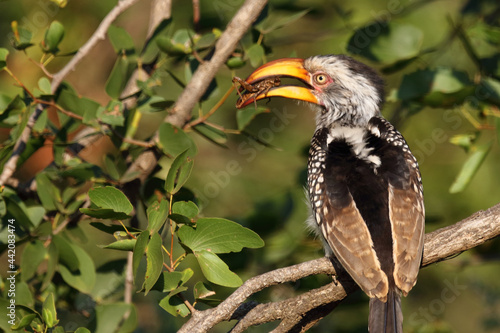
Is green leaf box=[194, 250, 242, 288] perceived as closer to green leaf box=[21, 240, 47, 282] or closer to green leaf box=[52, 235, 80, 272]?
green leaf box=[52, 235, 80, 272]

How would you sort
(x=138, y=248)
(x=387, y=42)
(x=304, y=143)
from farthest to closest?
(x=304, y=143), (x=387, y=42), (x=138, y=248)

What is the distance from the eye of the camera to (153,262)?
2752 millimetres

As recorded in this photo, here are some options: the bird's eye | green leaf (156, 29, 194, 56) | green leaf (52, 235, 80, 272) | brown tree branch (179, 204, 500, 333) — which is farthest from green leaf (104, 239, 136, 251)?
the bird's eye

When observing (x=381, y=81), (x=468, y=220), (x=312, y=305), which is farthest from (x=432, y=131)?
(x=312, y=305)

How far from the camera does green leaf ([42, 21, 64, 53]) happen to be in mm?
3521

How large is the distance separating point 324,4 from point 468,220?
301 centimetres

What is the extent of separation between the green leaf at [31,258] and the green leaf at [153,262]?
1.02 m

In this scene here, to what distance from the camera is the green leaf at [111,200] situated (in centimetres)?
281

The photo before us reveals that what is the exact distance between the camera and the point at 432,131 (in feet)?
19.4

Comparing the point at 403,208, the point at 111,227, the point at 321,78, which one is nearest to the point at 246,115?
the point at 321,78

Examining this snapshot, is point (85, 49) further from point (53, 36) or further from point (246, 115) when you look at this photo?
point (246, 115)

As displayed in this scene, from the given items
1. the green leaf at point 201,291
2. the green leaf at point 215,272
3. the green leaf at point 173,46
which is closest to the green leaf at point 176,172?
the green leaf at point 215,272

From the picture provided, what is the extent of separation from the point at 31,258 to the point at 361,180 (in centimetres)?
181

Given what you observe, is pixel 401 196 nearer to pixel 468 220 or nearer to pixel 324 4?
pixel 468 220
